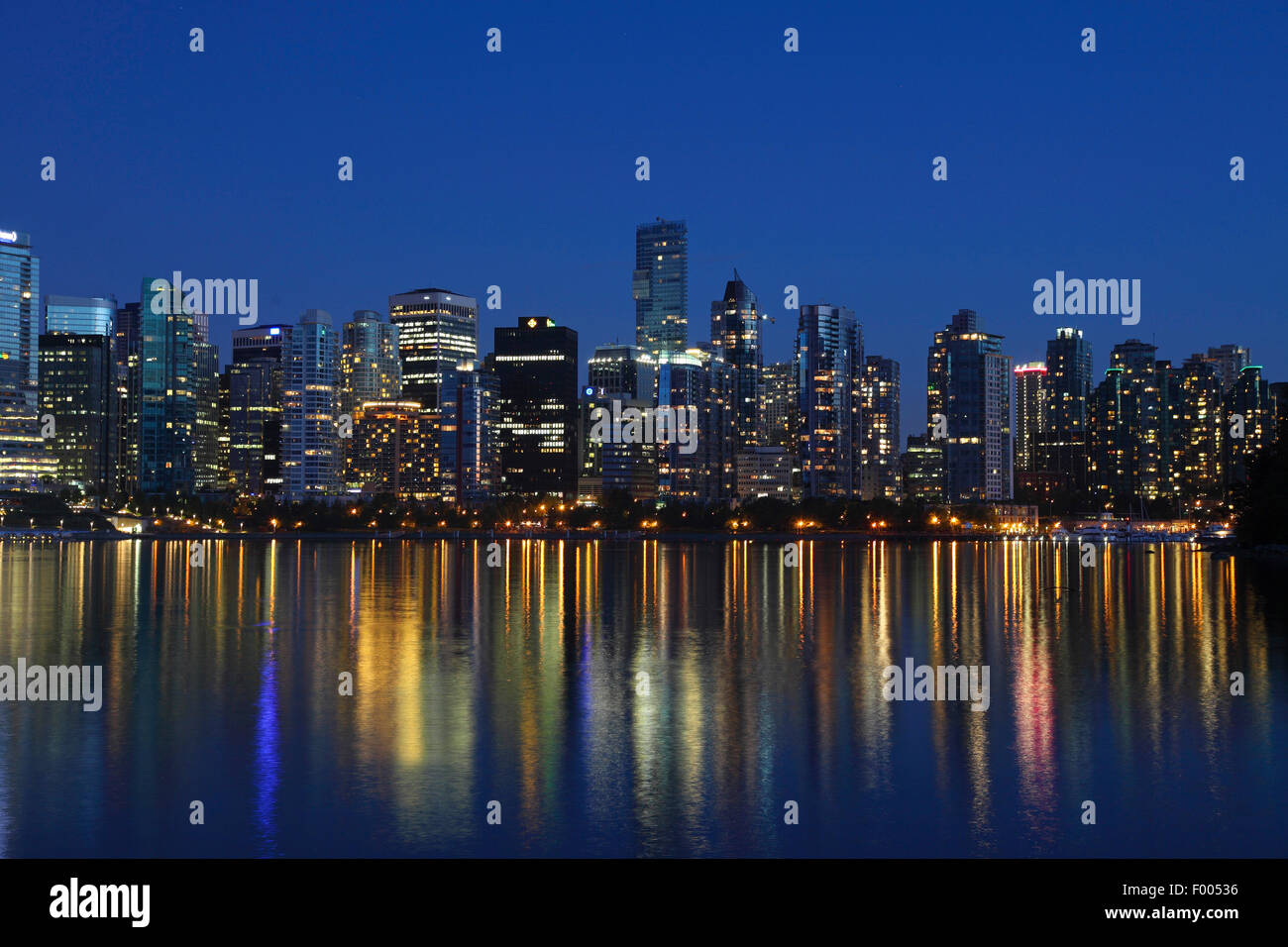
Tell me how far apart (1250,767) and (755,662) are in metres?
15.2

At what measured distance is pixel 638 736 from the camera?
953 inches

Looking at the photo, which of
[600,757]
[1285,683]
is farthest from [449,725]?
[1285,683]

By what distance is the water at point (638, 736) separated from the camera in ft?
58.1

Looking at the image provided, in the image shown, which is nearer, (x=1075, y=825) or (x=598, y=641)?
(x=1075, y=825)

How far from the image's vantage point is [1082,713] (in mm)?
27141

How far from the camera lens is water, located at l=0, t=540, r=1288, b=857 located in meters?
17.7
